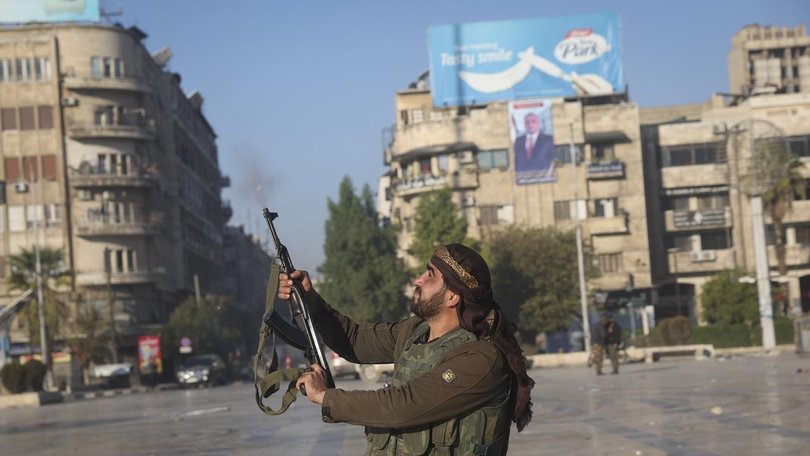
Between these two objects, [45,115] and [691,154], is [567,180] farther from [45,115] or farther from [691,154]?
[45,115]

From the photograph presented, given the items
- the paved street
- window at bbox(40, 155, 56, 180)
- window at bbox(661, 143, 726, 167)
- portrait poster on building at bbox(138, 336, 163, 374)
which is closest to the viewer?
the paved street

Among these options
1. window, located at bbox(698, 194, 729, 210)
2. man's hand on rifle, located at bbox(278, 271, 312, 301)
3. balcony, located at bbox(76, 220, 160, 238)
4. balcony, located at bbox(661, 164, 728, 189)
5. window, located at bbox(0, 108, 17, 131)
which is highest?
window, located at bbox(0, 108, 17, 131)

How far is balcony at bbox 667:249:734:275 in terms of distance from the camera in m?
84.9

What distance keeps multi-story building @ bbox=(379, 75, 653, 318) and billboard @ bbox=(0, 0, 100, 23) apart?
23313mm

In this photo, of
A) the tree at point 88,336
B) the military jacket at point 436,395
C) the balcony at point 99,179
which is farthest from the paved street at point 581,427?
the balcony at point 99,179

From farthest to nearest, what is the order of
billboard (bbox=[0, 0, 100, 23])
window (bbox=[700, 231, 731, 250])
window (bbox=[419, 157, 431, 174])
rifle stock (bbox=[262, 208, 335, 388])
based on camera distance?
window (bbox=[419, 157, 431, 174])
window (bbox=[700, 231, 731, 250])
billboard (bbox=[0, 0, 100, 23])
rifle stock (bbox=[262, 208, 335, 388])

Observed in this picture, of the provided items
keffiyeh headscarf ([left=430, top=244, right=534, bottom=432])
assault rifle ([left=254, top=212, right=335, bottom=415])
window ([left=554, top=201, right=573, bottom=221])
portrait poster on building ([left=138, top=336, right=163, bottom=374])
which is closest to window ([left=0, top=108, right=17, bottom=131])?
portrait poster on building ([left=138, top=336, right=163, bottom=374])

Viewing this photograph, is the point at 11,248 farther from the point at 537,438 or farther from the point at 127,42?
the point at 537,438

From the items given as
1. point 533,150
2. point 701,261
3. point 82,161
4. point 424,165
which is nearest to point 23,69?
point 82,161

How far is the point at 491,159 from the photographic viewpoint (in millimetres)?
87188

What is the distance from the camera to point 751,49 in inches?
5817

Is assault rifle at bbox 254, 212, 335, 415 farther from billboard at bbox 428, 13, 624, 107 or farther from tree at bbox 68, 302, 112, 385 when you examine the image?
billboard at bbox 428, 13, 624, 107

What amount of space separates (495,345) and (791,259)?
272 feet

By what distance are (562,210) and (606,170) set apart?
3864 mm
